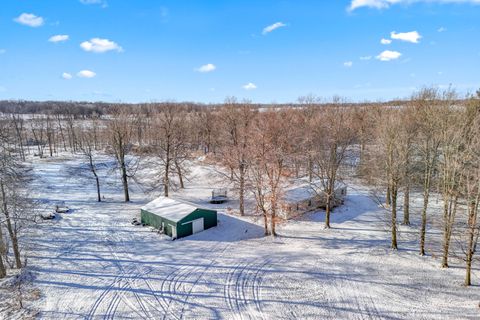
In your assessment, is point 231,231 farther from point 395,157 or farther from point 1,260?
point 1,260

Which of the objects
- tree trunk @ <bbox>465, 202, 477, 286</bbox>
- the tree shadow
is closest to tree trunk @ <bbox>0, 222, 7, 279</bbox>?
the tree shadow

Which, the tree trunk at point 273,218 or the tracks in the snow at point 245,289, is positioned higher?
the tree trunk at point 273,218

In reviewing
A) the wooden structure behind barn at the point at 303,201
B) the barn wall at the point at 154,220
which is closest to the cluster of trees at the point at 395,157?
the wooden structure behind barn at the point at 303,201

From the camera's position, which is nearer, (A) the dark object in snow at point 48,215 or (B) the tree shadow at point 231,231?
(B) the tree shadow at point 231,231

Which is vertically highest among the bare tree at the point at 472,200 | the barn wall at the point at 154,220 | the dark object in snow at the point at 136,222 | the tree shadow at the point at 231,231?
the bare tree at the point at 472,200

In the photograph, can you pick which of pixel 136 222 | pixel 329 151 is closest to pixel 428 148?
pixel 329 151

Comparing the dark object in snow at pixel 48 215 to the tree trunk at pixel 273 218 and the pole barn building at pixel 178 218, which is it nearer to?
the pole barn building at pixel 178 218

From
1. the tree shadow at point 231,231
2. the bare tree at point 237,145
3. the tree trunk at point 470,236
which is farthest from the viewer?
the bare tree at point 237,145

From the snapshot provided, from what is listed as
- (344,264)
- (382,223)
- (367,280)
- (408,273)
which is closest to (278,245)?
(344,264)
